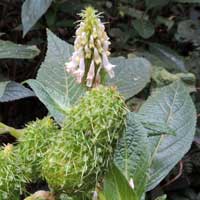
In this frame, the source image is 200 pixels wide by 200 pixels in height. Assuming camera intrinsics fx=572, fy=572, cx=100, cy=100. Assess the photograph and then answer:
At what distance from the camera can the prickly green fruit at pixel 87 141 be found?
2.06 feet

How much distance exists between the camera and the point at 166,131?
2.61ft

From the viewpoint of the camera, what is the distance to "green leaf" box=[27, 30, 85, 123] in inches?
31.6

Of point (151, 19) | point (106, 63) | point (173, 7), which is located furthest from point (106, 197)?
point (173, 7)

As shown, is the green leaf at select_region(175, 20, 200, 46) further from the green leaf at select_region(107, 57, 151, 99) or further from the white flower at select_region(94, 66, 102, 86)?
the white flower at select_region(94, 66, 102, 86)

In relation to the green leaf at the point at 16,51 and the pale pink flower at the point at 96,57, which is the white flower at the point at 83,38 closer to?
the pale pink flower at the point at 96,57

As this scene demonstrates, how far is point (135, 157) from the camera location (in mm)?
749

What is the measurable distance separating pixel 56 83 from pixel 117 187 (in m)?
0.29

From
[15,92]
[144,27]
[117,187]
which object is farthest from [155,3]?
[117,187]

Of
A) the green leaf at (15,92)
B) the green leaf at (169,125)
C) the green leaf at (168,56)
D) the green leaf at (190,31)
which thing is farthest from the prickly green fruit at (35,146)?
the green leaf at (190,31)

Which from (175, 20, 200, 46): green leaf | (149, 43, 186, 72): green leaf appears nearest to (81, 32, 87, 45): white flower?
(149, 43, 186, 72): green leaf

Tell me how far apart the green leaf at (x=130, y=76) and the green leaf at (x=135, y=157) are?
254 millimetres

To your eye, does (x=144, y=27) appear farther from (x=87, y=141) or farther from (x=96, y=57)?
(x=87, y=141)

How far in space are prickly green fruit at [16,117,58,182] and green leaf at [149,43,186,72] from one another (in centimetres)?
119

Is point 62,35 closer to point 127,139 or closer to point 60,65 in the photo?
point 60,65
